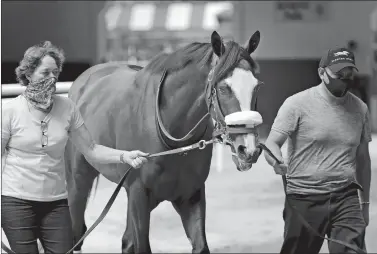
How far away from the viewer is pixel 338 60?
3.02 m

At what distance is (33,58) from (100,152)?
534 mm

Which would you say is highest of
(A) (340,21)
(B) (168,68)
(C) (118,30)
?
(B) (168,68)

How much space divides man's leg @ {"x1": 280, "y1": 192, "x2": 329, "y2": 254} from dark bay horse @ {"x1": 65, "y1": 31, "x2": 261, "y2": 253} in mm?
405

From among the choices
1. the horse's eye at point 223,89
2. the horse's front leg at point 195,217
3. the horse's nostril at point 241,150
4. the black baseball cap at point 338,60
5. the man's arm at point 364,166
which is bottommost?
the horse's front leg at point 195,217

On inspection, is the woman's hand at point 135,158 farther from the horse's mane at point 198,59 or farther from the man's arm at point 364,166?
the man's arm at point 364,166

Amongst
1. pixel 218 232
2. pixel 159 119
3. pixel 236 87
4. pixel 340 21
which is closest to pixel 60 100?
pixel 159 119

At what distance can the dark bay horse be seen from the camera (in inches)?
113

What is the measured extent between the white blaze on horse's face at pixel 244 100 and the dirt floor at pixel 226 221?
5.48ft

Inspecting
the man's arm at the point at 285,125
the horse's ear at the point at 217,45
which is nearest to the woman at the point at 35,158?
the horse's ear at the point at 217,45

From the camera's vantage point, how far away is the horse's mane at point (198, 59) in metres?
2.89

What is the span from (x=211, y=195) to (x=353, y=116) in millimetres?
3331

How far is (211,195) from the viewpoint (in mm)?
6355

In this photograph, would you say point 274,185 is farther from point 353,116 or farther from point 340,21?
point 340,21

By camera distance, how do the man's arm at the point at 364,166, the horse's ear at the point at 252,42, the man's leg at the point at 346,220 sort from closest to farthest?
the horse's ear at the point at 252,42 < the man's leg at the point at 346,220 < the man's arm at the point at 364,166
